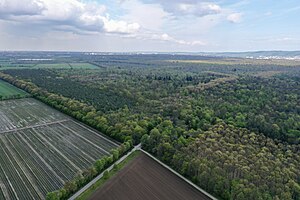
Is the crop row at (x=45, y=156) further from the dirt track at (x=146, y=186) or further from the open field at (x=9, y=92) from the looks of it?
the open field at (x=9, y=92)

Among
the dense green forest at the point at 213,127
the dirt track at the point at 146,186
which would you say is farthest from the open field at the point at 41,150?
the dirt track at the point at 146,186

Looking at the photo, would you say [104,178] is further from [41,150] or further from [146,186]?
[41,150]

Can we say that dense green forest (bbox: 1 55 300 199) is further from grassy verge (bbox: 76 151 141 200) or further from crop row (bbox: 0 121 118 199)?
crop row (bbox: 0 121 118 199)

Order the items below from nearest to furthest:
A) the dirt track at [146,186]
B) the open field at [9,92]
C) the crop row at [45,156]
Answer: the dirt track at [146,186]
the crop row at [45,156]
the open field at [9,92]

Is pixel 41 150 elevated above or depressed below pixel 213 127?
below

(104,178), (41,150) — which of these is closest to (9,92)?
(41,150)

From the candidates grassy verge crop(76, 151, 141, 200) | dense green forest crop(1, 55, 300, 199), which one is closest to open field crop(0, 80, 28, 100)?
dense green forest crop(1, 55, 300, 199)
